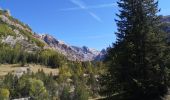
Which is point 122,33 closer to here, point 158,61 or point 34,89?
point 158,61

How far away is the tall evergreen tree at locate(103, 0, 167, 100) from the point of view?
37.2 m

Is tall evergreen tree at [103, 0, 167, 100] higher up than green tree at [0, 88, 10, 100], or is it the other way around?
tall evergreen tree at [103, 0, 167, 100]

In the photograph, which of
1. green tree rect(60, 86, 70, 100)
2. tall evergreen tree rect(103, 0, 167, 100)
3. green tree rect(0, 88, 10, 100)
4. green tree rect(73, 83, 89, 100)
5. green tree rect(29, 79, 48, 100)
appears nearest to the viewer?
tall evergreen tree rect(103, 0, 167, 100)

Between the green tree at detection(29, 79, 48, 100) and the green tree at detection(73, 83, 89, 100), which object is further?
the green tree at detection(29, 79, 48, 100)

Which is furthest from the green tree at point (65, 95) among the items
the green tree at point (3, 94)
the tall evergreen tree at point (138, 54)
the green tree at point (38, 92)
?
the tall evergreen tree at point (138, 54)

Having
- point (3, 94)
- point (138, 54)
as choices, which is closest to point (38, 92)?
point (3, 94)

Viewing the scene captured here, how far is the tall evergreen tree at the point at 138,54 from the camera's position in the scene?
3725 centimetres

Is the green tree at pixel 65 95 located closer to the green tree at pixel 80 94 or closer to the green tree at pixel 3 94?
the green tree at pixel 80 94

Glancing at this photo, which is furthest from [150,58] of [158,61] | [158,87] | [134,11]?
[134,11]

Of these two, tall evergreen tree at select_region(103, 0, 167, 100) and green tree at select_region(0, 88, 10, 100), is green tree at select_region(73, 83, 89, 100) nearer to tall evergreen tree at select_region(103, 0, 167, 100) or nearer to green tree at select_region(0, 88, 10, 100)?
green tree at select_region(0, 88, 10, 100)

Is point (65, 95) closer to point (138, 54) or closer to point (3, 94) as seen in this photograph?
point (3, 94)

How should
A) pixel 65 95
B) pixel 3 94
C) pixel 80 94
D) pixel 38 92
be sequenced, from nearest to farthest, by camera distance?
pixel 80 94 < pixel 3 94 < pixel 38 92 < pixel 65 95

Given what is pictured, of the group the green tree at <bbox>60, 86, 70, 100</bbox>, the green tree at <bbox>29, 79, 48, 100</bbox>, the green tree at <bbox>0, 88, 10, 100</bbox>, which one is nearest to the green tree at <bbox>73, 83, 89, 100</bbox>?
the green tree at <bbox>60, 86, 70, 100</bbox>

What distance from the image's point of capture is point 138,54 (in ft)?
126
